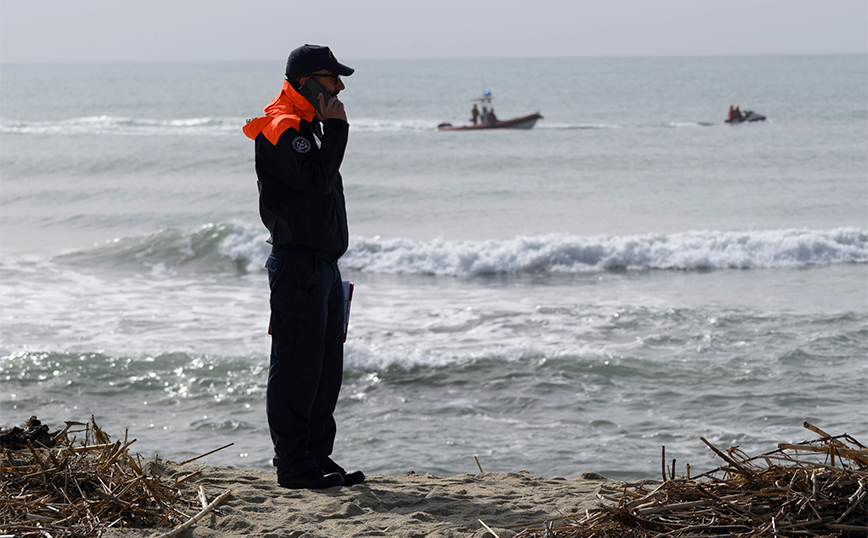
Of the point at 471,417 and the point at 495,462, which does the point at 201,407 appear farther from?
the point at 495,462

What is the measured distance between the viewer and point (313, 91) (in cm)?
349

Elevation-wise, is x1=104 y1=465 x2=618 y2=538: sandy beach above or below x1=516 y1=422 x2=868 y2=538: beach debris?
below

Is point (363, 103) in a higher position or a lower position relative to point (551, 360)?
higher

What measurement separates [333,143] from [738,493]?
6.42 feet

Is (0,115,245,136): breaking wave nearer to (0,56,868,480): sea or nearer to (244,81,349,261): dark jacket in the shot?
(0,56,868,480): sea

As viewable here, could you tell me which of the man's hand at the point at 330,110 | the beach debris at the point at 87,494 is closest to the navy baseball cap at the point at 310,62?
the man's hand at the point at 330,110

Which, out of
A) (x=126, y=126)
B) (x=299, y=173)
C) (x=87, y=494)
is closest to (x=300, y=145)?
(x=299, y=173)

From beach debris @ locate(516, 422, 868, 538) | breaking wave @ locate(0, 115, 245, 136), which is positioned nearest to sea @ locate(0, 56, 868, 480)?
beach debris @ locate(516, 422, 868, 538)

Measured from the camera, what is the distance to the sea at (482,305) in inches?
228

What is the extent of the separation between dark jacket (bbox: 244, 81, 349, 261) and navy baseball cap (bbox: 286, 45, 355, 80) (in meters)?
0.09

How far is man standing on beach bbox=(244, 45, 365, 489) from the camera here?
132 inches

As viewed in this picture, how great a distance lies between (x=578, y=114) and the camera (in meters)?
45.6

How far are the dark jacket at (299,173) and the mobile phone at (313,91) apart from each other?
35mm

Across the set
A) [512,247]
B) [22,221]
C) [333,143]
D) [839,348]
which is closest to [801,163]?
[512,247]
